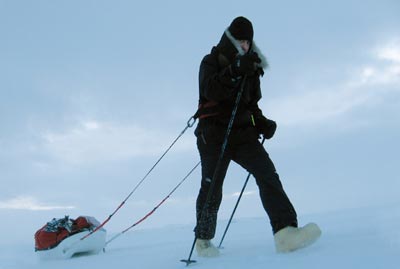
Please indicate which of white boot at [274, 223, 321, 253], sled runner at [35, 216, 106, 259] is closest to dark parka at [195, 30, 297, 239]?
white boot at [274, 223, 321, 253]

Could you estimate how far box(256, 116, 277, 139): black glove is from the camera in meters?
4.38

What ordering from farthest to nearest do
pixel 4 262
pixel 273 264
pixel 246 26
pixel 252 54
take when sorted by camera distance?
pixel 4 262 → pixel 246 26 → pixel 252 54 → pixel 273 264

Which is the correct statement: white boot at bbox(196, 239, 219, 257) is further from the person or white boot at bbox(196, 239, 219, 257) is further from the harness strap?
the harness strap

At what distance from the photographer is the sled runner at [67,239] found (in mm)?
5969

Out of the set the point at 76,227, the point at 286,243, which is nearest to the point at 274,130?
the point at 286,243

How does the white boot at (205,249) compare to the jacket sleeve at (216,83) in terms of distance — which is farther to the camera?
the white boot at (205,249)

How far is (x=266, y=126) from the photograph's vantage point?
438 centimetres

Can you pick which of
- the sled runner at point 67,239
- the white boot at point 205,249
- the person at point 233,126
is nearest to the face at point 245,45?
the person at point 233,126

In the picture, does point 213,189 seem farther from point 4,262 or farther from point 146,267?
point 4,262

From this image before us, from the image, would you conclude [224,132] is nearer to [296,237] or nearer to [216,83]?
[216,83]

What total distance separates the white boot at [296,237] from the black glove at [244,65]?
4.46 ft

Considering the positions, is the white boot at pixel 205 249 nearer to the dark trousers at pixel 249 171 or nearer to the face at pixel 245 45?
the dark trousers at pixel 249 171

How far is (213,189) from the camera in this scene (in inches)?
168

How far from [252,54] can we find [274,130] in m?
0.83
